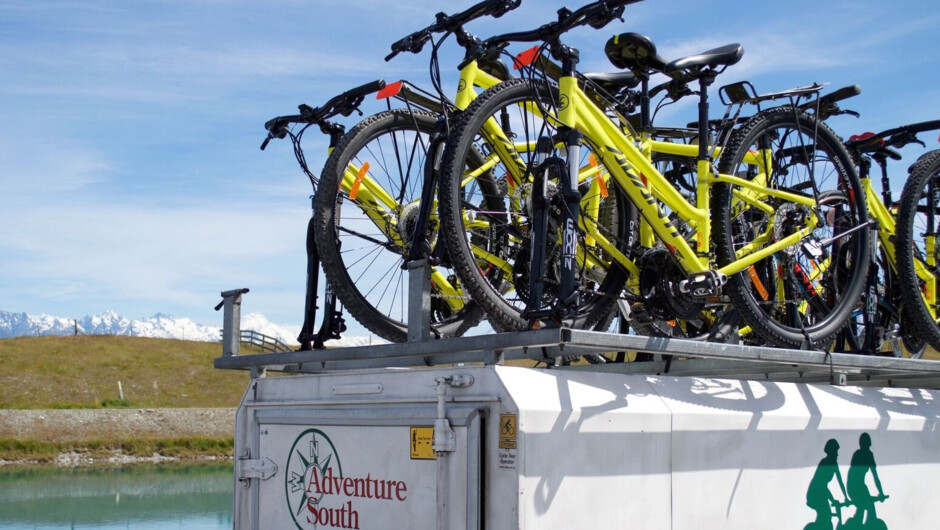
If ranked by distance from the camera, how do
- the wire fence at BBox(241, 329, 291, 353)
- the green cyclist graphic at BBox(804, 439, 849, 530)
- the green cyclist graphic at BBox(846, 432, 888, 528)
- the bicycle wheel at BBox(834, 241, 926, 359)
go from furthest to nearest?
the bicycle wheel at BBox(834, 241, 926, 359), the wire fence at BBox(241, 329, 291, 353), the green cyclist graphic at BBox(846, 432, 888, 528), the green cyclist graphic at BBox(804, 439, 849, 530)

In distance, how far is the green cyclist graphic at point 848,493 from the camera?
4.14m

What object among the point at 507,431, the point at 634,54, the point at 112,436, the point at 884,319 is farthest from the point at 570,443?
the point at 112,436

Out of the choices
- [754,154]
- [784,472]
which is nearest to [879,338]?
[754,154]

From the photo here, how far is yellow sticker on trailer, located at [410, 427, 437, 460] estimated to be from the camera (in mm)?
3451

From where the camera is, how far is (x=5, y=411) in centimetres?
→ 2558

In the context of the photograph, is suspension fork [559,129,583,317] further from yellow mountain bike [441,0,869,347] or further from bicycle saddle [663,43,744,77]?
bicycle saddle [663,43,744,77]

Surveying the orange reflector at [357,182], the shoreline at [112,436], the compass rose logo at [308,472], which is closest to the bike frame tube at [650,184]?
the orange reflector at [357,182]

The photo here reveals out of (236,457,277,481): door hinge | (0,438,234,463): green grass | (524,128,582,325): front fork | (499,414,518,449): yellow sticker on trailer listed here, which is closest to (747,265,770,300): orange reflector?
(524,128,582,325): front fork

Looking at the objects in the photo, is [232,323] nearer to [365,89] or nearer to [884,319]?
[365,89]

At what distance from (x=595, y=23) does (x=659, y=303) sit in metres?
1.51

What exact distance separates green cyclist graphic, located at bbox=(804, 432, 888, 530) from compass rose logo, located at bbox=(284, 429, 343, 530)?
2.03m

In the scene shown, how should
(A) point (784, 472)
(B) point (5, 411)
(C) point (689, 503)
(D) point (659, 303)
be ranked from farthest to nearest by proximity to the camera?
(B) point (5, 411) → (D) point (659, 303) → (A) point (784, 472) → (C) point (689, 503)

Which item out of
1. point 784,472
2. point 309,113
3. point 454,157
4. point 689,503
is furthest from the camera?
point 309,113

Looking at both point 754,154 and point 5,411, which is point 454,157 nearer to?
point 754,154
